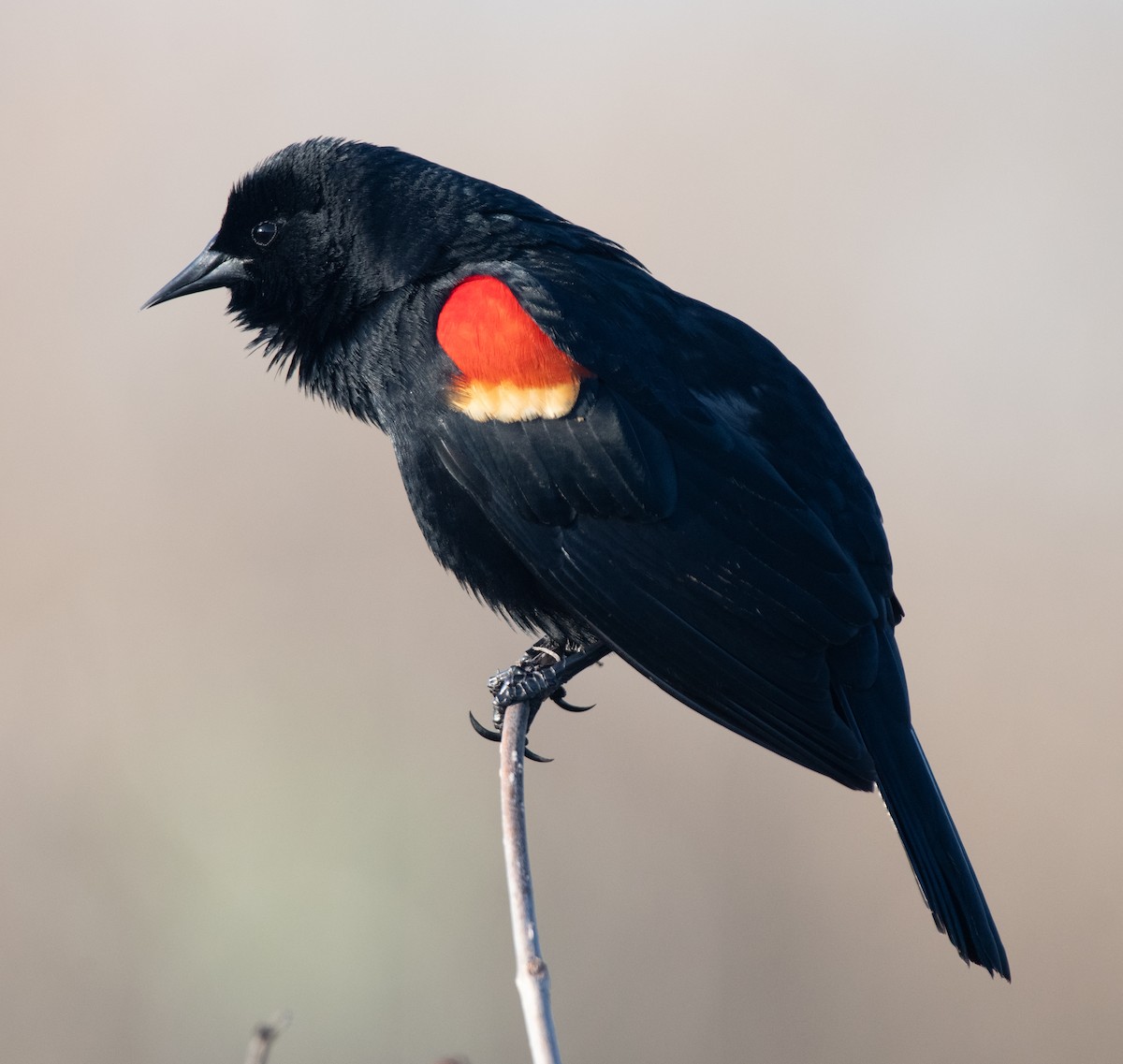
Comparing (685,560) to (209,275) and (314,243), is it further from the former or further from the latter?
(209,275)

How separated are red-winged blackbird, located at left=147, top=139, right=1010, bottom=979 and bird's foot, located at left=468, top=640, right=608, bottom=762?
0.04m

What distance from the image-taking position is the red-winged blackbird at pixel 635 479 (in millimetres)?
2355

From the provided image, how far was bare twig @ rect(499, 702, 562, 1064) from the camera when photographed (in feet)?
4.53

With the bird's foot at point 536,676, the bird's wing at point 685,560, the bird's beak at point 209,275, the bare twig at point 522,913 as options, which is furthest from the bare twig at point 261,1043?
the bird's beak at point 209,275

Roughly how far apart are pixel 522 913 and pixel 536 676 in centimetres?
106

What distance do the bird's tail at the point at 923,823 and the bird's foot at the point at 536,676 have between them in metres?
0.55

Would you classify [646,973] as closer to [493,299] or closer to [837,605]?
[837,605]

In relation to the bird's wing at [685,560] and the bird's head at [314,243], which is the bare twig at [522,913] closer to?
the bird's wing at [685,560]

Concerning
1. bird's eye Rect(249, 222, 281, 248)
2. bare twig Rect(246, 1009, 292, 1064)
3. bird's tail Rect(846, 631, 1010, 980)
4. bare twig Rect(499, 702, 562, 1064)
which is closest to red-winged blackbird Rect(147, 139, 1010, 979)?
bird's tail Rect(846, 631, 1010, 980)

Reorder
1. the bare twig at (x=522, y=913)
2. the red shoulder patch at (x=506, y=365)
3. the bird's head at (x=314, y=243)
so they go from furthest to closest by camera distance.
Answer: the bird's head at (x=314, y=243), the red shoulder patch at (x=506, y=365), the bare twig at (x=522, y=913)

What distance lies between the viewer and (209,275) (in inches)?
119

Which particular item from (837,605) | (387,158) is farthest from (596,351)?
(387,158)

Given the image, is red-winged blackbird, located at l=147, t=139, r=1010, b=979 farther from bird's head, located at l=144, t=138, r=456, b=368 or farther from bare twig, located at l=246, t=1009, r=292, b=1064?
bare twig, located at l=246, t=1009, r=292, b=1064

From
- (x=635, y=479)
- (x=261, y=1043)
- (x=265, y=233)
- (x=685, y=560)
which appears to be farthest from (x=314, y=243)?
(x=261, y=1043)
